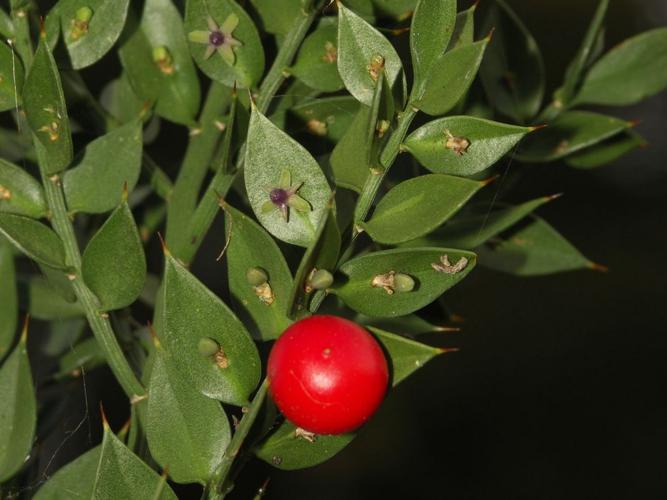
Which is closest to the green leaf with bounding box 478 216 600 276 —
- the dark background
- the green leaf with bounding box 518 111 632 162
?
the green leaf with bounding box 518 111 632 162

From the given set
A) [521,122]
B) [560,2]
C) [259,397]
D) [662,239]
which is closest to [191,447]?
[259,397]

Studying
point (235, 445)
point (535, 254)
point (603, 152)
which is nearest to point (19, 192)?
point (235, 445)

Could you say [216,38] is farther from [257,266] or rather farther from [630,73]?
[630,73]

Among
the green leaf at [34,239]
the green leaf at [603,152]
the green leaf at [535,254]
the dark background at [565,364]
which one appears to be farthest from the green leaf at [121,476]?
the dark background at [565,364]

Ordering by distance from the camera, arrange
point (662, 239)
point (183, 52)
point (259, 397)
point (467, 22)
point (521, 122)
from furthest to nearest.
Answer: point (662, 239), point (521, 122), point (183, 52), point (467, 22), point (259, 397)

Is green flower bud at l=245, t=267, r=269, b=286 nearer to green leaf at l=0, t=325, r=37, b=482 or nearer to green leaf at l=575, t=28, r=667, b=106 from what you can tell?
green leaf at l=0, t=325, r=37, b=482

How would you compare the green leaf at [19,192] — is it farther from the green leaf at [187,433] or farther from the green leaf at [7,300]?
the green leaf at [187,433]

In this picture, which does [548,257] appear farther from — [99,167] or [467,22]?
[99,167]
